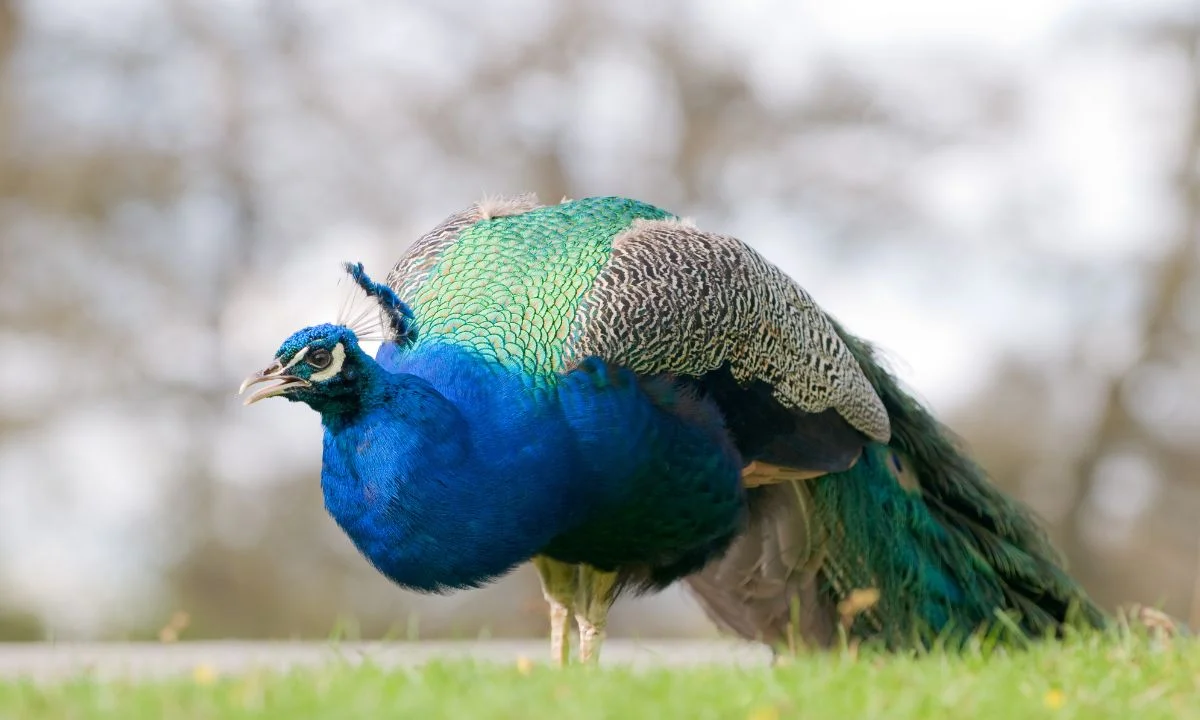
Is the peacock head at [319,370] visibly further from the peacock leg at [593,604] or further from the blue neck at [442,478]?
the peacock leg at [593,604]

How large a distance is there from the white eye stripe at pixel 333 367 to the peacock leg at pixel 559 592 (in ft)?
2.88

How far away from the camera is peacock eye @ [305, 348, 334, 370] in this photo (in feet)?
10.0

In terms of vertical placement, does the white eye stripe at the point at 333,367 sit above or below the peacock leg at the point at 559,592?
above

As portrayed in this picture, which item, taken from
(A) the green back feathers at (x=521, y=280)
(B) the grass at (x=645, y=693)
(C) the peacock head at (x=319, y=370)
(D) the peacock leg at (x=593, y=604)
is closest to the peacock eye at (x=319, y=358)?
(C) the peacock head at (x=319, y=370)

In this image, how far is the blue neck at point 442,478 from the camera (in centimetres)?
302

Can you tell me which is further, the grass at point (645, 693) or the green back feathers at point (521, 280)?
the green back feathers at point (521, 280)

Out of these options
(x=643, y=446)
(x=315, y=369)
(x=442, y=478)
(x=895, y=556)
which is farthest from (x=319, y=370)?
(x=895, y=556)

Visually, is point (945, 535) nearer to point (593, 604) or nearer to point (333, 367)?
→ point (593, 604)

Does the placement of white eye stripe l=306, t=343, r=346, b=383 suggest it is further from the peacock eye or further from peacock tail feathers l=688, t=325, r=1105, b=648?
peacock tail feathers l=688, t=325, r=1105, b=648

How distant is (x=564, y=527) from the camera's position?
319 centimetres

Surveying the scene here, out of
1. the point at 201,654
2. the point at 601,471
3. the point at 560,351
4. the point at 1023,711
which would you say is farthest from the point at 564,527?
the point at 201,654

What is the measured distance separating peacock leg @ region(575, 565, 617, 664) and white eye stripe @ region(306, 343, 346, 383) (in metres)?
0.91

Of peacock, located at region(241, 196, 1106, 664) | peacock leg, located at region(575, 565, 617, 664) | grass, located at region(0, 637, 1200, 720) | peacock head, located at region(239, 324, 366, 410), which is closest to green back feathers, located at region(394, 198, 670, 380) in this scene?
peacock, located at region(241, 196, 1106, 664)

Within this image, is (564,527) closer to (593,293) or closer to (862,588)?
(593,293)
